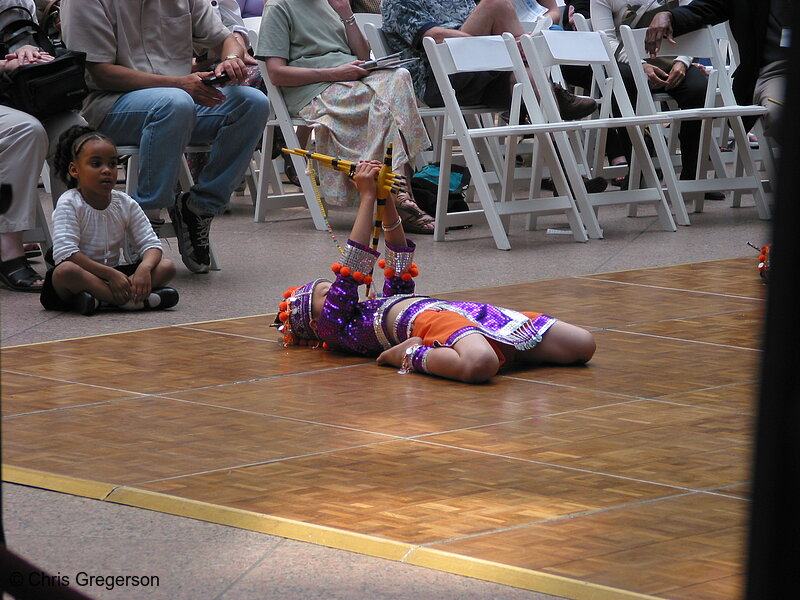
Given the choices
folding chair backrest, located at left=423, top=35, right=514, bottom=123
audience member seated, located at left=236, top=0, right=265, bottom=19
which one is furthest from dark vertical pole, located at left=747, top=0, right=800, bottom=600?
audience member seated, located at left=236, top=0, right=265, bottom=19

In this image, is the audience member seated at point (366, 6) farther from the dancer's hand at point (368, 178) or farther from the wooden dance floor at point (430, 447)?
the dancer's hand at point (368, 178)

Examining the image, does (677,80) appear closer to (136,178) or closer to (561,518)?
(136,178)

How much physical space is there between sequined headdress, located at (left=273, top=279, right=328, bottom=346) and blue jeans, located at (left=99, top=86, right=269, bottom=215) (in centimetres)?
138

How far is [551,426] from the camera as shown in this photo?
3.02 m

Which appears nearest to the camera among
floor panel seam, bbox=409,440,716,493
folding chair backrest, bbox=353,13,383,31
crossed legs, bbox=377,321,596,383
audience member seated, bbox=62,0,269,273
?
floor panel seam, bbox=409,440,716,493

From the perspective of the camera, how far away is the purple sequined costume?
3.64 metres

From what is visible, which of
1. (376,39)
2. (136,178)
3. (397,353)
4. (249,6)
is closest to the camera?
(397,353)

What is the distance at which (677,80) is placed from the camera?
806 centimetres

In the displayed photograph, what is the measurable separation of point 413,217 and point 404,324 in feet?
10.2

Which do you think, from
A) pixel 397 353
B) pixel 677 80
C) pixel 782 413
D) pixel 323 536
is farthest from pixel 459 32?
pixel 782 413

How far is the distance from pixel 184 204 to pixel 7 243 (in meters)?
0.79

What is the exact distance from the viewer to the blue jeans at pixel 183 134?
5.12 meters

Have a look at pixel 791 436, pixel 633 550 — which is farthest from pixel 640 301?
pixel 791 436

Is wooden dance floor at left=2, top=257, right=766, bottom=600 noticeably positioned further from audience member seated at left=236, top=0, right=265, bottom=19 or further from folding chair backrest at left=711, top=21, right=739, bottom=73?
folding chair backrest at left=711, top=21, right=739, bottom=73
